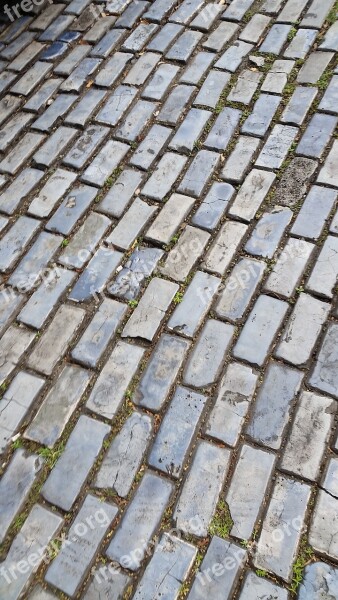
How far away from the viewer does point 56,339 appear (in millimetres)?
2781

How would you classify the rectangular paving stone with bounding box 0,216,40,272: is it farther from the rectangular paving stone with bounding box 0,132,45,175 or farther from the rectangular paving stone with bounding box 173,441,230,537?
the rectangular paving stone with bounding box 173,441,230,537

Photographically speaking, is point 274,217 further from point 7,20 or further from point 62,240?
point 7,20

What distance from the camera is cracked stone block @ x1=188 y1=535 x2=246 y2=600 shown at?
205cm

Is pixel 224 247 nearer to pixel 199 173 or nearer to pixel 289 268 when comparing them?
pixel 289 268

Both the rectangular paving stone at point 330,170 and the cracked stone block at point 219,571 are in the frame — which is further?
the rectangular paving stone at point 330,170

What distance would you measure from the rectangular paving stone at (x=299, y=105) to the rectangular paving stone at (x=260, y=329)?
1.47m

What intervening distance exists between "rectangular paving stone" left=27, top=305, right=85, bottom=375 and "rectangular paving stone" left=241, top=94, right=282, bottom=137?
1765 mm

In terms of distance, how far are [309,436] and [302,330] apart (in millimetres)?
566

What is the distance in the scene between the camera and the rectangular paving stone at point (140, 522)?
2152mm

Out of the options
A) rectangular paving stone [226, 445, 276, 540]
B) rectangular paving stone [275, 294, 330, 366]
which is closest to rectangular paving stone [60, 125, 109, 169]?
rectangular paving stone [275, 294, 330, 366]

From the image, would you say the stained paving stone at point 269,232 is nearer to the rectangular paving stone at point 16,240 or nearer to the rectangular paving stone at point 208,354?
the rectangular paving stone at point 208,354

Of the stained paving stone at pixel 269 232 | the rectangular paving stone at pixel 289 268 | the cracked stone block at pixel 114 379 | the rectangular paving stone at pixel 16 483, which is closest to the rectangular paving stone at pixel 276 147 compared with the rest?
the stained paving stone at pixel 269 232

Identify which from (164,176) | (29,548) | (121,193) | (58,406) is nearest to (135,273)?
(121,193)

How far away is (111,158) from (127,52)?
46.6 inches
